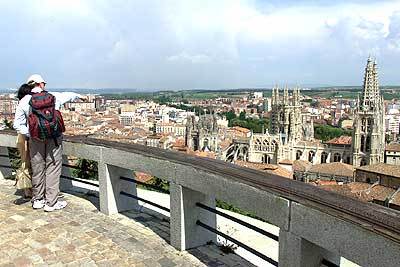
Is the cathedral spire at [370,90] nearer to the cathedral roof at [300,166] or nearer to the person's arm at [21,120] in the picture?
the cathedral roof at [300,166]

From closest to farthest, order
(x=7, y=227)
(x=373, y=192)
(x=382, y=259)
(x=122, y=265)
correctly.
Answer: (x=382, y=259), (x=122, y=265), (x=7, y=227), (x=373, y=192)

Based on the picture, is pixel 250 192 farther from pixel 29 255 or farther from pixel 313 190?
pixel 29 255

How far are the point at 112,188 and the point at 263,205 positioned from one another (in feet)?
7.86

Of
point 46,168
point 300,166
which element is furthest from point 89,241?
point 300,166

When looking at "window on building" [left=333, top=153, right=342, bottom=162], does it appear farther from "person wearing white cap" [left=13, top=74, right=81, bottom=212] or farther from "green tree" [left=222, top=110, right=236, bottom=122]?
"green tree" [left=222, top=110, right=236, bottom=122]

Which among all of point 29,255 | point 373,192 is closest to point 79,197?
point 29,255

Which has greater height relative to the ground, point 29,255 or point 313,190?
point 313,190

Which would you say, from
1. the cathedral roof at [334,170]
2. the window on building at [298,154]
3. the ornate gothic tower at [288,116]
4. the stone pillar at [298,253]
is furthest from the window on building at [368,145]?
the stone pillar at [298,253]

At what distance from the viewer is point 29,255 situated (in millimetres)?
3750

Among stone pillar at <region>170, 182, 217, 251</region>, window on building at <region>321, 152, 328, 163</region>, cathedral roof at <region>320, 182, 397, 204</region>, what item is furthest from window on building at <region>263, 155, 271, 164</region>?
stone pillar at <region>170, 182, 217, 251</region>

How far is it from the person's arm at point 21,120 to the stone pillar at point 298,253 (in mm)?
3278

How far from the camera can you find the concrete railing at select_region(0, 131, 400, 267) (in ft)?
7.52

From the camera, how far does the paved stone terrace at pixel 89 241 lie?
367cm

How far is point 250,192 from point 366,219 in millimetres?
975
